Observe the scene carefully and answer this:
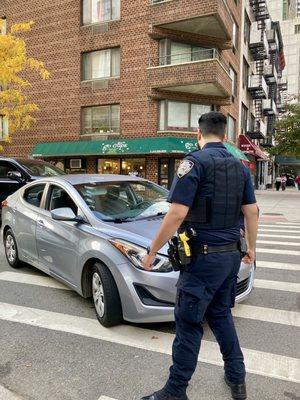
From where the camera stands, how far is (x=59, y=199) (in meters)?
5.38

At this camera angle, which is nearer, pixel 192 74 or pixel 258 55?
pixel 192 74

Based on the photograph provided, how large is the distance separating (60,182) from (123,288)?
1.97 meters

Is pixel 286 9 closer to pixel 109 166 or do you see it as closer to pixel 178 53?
pixel 178 53

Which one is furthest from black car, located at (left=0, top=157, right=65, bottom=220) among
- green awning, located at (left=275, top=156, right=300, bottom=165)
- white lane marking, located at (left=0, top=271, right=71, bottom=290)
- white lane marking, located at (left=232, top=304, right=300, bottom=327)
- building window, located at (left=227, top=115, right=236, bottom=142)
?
green awning, located at (left=275, top=156, right=300, bottom=165)

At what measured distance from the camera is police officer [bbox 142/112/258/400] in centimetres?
262

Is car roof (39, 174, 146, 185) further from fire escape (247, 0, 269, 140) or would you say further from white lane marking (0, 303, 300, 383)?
fire escape (247, 0, 269, 140)

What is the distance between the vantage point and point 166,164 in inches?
822

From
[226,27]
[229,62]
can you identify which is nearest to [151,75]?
[226,27]

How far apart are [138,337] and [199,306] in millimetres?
1501

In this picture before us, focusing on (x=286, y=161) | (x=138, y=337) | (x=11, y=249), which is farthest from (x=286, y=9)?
(x=138, y=337)

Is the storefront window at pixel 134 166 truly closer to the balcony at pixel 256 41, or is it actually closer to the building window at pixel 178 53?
the building window at pixel 178 53

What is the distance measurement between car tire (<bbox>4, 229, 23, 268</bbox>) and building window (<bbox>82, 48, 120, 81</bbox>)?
55.0ft

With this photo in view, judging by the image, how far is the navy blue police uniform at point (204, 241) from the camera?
2617mm

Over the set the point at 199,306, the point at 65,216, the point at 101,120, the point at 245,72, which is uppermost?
the point at 245,72
